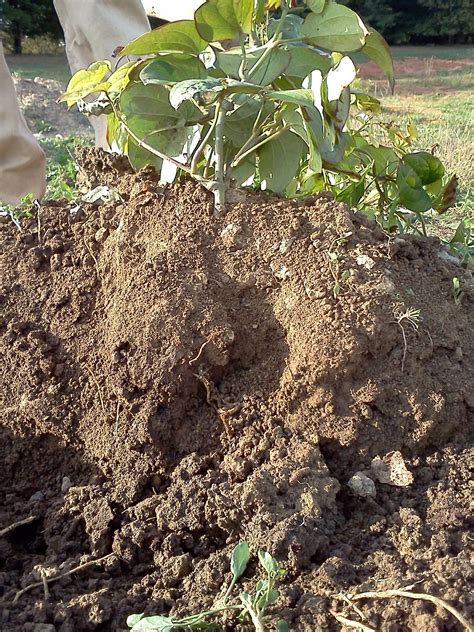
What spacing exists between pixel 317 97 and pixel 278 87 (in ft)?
0.87

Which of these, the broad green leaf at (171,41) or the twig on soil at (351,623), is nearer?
the twig on soil at (351,623)

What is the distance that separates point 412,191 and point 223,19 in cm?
60

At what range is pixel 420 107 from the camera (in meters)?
12.3

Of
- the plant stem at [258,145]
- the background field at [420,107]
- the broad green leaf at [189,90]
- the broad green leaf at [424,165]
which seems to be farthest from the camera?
the background field at [420,107]

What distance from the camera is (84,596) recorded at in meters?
1.05

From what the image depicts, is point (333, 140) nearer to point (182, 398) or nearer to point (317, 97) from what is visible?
point (317, 97)

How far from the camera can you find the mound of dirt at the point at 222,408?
1.07m

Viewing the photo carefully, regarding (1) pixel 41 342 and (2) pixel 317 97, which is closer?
(2) pixel 317 97

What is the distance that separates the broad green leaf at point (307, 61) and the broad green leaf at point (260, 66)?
3 centimetres

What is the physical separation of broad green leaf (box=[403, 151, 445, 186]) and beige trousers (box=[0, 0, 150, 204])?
5.62 ft

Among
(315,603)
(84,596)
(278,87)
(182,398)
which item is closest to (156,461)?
(182,398)

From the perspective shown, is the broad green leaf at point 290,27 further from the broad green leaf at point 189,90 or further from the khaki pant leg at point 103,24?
the khaki pant leg at point 103,24

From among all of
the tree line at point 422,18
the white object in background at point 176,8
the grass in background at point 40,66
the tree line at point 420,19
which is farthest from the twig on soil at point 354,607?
the tree line at point 422,18

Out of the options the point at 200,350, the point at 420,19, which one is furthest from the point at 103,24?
the point at 420,19
